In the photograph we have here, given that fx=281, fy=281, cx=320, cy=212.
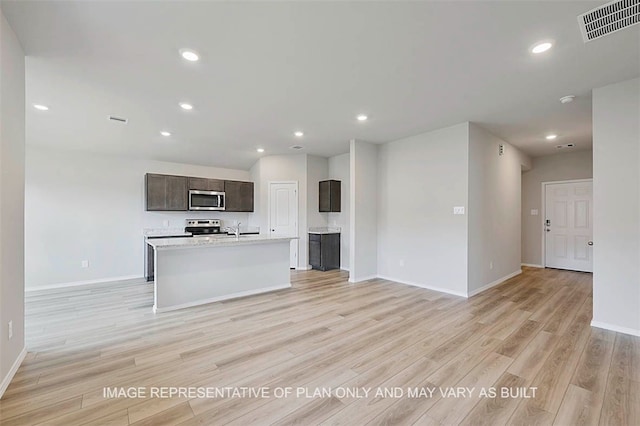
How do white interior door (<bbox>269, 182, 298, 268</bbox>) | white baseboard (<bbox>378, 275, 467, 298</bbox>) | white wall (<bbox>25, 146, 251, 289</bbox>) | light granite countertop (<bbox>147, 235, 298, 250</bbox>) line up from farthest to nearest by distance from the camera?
white interior door (<bbox>269, 182, 298, 268</bbox>), white wall (<bbox>25, 146, 251, 289</bbox>), white baseboard (<bbox>378, 275, 467, 298</bbox>), light granite countertop (<bbox>147, 235, 298, 250</bbox>)

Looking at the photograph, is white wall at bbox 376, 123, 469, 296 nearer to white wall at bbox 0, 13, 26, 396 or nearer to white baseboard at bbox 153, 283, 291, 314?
white baseboard at bbox 153, 283, 291, 314

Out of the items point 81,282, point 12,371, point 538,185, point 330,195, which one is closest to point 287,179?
point 330,195

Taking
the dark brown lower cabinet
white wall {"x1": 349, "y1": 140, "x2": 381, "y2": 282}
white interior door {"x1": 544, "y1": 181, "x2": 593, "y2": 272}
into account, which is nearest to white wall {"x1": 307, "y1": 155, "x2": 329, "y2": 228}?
the dark brown lower cabinet

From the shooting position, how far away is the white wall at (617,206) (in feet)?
9.73

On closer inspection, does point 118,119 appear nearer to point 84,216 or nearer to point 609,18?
point 84,216

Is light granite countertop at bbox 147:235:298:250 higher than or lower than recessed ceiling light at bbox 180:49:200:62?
lower

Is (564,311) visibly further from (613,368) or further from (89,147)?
(89,147)

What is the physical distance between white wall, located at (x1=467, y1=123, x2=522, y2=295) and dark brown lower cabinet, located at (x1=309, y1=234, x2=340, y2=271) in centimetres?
296

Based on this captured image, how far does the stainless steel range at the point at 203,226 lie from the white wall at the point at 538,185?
768cm

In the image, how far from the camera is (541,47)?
2393 millimetres

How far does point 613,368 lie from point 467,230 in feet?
7.43

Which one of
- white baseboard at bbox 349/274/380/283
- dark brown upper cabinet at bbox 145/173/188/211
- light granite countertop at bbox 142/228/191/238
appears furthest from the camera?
light granite countertop at bbox 142/228/191/238

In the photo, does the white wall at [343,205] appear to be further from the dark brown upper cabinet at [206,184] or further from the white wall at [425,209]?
the dark brown upper cabinet at [206,184]

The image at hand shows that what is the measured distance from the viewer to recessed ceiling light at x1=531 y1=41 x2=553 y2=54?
7.66 feet
